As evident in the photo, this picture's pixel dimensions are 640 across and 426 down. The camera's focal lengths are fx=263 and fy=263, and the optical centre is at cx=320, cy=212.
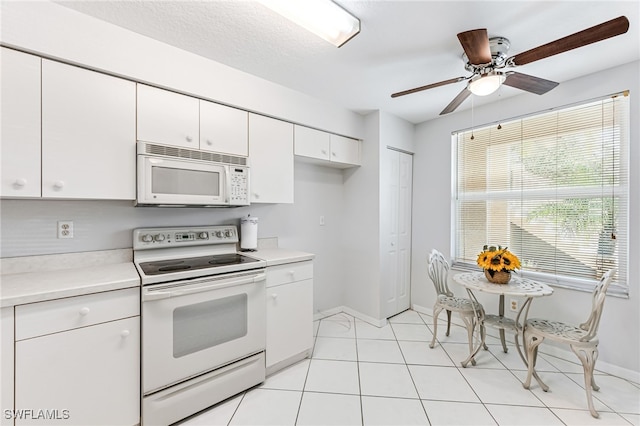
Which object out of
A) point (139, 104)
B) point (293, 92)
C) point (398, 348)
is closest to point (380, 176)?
point (293, 92)

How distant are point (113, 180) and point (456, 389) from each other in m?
2.83

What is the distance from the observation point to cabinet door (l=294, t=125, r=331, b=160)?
2.64 m

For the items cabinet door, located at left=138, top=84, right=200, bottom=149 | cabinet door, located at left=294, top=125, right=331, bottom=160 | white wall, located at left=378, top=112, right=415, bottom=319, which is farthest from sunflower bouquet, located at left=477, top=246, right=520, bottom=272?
cabinet door, located at left=138, top=84, right=200, bottom=149

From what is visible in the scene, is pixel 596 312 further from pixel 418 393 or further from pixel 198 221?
pixel 198 221

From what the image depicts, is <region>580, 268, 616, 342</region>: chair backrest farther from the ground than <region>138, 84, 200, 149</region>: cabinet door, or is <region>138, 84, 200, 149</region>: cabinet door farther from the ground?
<region>138, 84, 200, 149</region>: cabinet door

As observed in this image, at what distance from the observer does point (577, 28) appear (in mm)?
1689

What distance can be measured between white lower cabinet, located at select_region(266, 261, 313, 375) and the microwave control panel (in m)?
0.61

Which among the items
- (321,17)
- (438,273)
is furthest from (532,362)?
(321,17)

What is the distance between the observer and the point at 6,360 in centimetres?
119

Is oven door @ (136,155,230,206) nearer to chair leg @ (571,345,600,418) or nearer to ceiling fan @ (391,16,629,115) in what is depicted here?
ceiling fan @ (391,16,629,115)

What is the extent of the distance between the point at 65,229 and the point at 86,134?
0.67 m

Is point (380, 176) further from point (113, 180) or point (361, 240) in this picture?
point (113, 180)

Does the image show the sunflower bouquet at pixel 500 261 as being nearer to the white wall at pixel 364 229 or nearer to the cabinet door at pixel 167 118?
the white wall at pixel 364 229

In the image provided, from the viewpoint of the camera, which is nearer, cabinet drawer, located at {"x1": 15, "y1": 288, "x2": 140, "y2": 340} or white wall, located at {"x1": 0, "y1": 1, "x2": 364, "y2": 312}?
cabinet drawer, located at {"x1": 15, "y1": 288, "x2": 140, "y2": 340}
